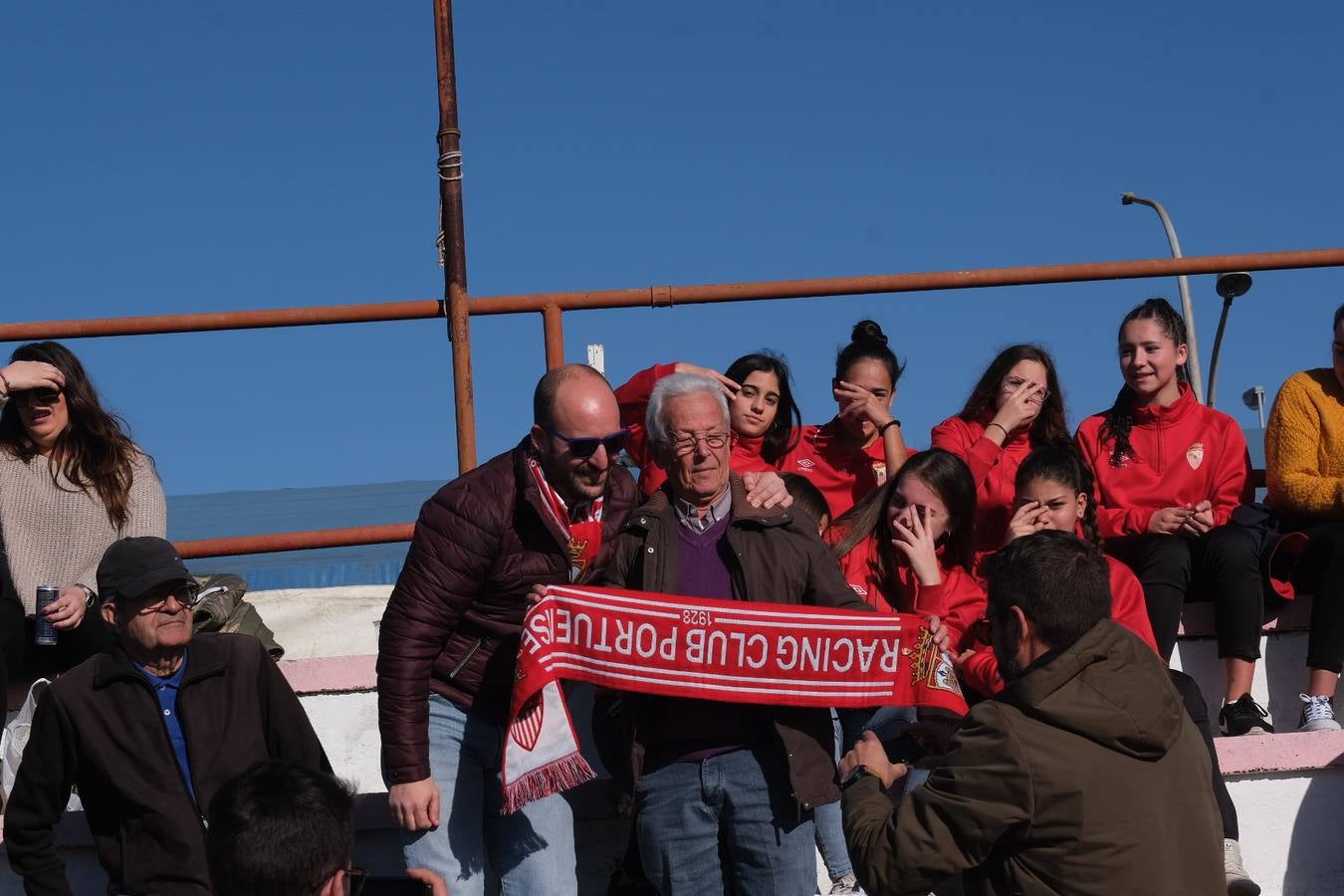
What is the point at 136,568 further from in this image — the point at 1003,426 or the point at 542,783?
the point at 1003,426

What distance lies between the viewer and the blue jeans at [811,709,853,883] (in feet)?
15.4

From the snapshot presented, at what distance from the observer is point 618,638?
442 centimetres

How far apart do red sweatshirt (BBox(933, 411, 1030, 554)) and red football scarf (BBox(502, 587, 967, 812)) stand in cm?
167

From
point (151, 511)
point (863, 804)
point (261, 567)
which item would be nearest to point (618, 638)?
point (863, 804)

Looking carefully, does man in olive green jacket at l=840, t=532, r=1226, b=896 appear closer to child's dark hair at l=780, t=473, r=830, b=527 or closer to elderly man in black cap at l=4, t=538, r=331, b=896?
elderly man in black cap at l=4, t=538, r=331, b=896

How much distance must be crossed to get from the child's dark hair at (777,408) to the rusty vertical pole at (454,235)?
1.11 m

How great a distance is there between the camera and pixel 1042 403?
6398 millimetres

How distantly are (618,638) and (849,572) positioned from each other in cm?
110

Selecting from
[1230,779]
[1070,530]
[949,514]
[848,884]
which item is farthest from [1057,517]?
[848,884]

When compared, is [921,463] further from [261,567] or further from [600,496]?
[261,567]

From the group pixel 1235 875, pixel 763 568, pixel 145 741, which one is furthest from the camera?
pixel 1235 875

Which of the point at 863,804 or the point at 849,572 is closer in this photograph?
the point at 863,804

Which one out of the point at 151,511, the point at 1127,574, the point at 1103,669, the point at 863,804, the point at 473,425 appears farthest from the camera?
the point at 473,425

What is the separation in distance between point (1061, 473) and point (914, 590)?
0.73 m
